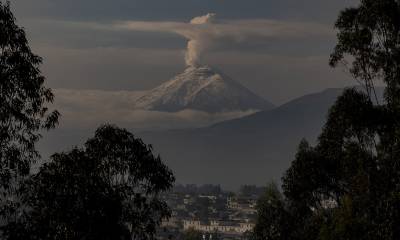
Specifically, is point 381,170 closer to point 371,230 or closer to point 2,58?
point 371,230

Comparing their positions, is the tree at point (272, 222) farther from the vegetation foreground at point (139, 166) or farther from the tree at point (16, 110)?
the tree at point (16, 110)

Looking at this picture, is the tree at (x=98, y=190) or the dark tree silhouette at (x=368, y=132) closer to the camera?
the tree at (x=98, y=190)

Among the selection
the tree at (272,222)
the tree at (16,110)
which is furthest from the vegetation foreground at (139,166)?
the tree at (272,222)

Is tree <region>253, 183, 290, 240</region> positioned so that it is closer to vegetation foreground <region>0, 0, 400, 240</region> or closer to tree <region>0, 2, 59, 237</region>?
vegetation foreground <region>0, 0, 400, 240</region>

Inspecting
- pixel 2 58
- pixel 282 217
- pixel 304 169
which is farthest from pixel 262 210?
pixel 2 58

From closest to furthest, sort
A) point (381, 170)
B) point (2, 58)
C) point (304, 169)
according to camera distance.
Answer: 1. point (2, 58)
2. point (381, 170)
3. point (304, 169)

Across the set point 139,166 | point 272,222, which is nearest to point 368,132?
point 139,166
